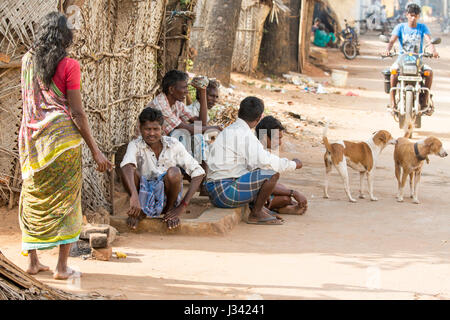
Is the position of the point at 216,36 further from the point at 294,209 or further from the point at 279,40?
the point at 294,209

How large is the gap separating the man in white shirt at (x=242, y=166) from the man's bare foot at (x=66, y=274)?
2.10 metres

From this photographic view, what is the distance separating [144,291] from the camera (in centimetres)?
425

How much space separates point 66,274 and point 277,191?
2.90 metres

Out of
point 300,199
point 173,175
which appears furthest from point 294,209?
point 173,175

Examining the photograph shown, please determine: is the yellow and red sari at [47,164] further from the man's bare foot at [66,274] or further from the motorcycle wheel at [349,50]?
the motorcycle wheel at [349,50]

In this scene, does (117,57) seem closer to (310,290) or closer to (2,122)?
(2,122)

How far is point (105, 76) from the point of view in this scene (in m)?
6.47

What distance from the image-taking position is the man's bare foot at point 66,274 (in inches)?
175

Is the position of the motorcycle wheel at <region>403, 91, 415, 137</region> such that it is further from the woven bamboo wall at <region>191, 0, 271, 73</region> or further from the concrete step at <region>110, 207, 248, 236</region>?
the woven bamboo wall at <region>191, 0, 271, 73</region>

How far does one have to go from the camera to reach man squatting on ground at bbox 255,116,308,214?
6848 mm

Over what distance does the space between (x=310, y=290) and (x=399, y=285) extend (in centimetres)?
66

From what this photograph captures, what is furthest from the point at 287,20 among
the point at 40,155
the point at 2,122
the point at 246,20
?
the point at 40,155

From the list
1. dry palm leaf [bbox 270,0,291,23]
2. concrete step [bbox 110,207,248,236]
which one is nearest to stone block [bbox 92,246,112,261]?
concrete step [bbox 110,207,248,236]

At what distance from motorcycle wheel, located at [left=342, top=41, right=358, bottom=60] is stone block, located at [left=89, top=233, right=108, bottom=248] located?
22372 millimetres
